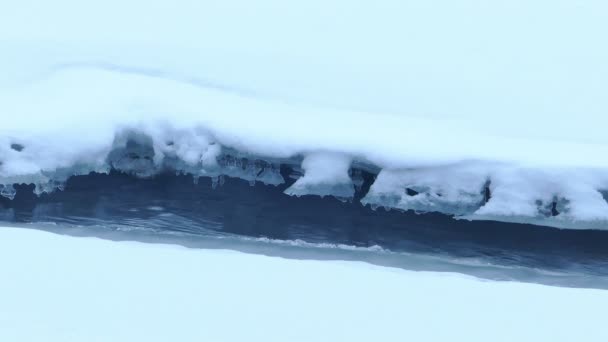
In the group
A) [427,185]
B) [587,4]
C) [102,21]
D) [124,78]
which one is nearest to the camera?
[427,185]

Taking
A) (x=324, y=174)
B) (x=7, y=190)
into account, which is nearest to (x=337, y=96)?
(x=324, y=174)

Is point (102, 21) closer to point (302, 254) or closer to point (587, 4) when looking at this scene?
point (302, 254)

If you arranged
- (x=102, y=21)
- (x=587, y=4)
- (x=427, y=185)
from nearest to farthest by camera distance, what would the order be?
(x=427, y=185) < (x=102, y=21) < (x=587, y=4)

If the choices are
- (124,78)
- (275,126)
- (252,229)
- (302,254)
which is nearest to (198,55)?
(124,78)

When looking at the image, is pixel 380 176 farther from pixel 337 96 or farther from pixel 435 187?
pixel 337 96

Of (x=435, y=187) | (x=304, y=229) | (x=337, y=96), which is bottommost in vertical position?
(x=304, y=229)

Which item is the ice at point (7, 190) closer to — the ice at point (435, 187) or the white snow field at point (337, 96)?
the white snow field at point (337, 96)

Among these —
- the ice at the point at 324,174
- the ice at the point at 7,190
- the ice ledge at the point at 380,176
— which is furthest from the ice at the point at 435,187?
the ice at the point at 7,190
